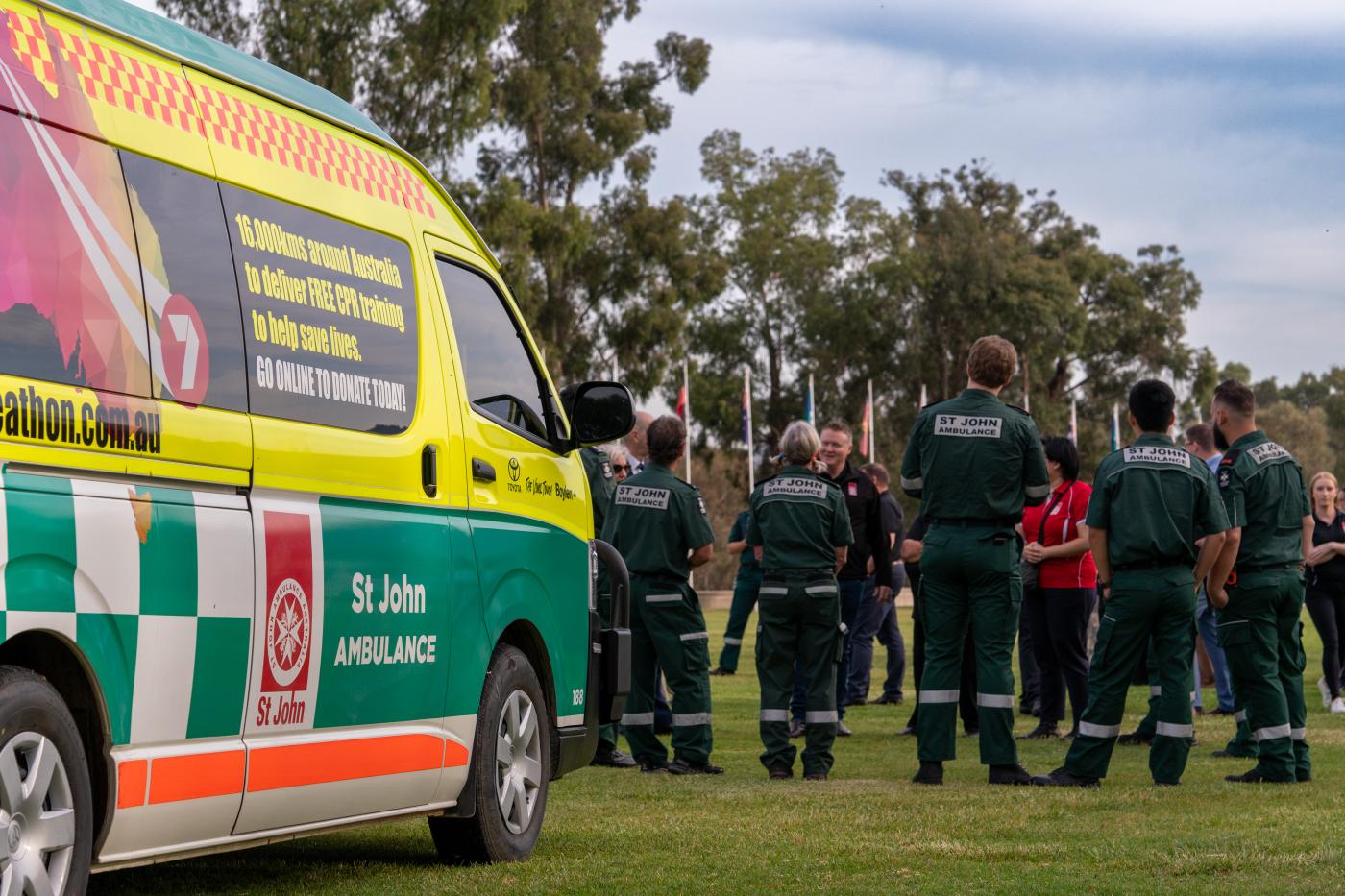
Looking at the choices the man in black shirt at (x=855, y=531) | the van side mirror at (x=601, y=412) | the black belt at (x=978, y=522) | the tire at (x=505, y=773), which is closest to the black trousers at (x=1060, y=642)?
the man in black shirt at (x=855, y=531)

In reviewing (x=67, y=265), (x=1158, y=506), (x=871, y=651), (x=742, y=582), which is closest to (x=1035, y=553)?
(x=1158, y=506)

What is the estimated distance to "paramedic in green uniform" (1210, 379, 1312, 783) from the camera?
10.1 m

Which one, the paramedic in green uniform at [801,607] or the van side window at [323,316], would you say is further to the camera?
the paramedic in green uniform at [801,607]

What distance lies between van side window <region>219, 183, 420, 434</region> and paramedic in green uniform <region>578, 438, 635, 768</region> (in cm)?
459

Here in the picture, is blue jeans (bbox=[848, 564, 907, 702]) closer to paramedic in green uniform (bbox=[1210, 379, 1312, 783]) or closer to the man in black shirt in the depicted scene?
the man in black shirt

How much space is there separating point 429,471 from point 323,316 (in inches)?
29.7

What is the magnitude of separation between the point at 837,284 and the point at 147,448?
6196cm

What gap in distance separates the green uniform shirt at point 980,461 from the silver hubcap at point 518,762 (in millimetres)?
3145

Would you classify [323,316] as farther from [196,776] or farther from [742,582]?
[742,582]

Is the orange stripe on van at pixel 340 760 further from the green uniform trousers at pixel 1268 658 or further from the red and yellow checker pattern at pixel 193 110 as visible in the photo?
the green uniform trousers at pixel 1268 658

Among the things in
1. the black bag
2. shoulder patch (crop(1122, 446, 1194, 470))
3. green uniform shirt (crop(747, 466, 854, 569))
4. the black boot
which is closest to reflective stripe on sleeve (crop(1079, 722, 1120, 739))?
the black boot

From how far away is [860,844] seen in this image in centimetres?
753

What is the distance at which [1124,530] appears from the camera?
32.4 feet

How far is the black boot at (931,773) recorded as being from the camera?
10039 millimetres
